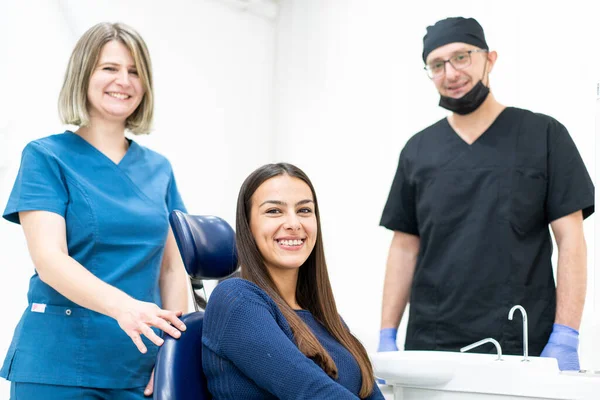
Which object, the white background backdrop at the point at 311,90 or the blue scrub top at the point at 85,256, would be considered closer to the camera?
the blue scrub top at the point at 85,256

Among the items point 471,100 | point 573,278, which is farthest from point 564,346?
point 471,100

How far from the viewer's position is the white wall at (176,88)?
241cm

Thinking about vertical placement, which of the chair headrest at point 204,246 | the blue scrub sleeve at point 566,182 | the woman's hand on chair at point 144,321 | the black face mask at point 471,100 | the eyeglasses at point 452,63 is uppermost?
the eyeglasses at point 452,63

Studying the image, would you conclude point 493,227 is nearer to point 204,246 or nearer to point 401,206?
point 401,206

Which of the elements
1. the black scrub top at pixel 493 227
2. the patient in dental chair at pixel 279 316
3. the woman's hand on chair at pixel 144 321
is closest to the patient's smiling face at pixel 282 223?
the patient in dental chair at pixel 279 316

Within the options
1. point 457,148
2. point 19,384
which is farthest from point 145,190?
point 457,148

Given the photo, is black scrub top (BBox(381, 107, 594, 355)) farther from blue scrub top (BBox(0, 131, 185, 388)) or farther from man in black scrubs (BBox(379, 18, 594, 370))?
blue scrub top (BBox(0, 131, 185, 388))

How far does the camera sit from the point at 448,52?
99.4 inches

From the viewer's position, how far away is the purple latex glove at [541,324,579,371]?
2072 millimetres

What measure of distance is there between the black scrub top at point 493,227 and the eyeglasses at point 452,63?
0.74ft

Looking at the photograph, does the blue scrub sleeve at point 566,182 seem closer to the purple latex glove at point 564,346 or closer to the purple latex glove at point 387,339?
the purple latex glove at point 564,346

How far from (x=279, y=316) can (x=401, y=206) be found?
124 centimetres

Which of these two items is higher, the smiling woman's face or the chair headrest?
the smiling woman's face

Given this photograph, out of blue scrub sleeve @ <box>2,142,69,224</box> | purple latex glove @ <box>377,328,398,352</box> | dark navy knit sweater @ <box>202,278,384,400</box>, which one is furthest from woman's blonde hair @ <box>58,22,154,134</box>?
purple latex glove @ <box>377,328,398,352</box>
